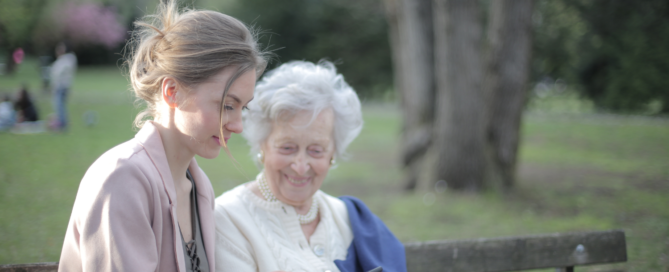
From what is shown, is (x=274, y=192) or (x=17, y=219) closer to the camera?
(x=274, y=192)

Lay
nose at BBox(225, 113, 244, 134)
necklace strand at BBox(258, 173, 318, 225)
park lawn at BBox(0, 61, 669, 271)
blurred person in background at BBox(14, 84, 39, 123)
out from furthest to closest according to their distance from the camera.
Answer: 1. blurred person in background at BBox(14, 84, 39, 123)
2. park lawn at BBox(0, 61, 669, 271)
3. necklace strand at BBox(258, 173, 318, 225)
4. nose at BBox(225, 113, 244, 134)

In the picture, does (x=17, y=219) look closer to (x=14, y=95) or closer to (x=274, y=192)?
(x=274, y=192)

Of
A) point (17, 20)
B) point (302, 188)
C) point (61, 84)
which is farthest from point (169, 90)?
point (61, 84)

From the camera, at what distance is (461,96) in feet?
22.0

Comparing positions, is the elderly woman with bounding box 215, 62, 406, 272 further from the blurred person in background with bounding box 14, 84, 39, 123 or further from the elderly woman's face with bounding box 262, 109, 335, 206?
the blurred person in background with bounding box 14, 84, 39, 123

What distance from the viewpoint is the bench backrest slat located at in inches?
99.5

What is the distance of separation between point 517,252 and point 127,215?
6.62 feet

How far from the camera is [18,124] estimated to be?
32.7 feet

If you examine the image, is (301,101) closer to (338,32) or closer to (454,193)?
(454,193)

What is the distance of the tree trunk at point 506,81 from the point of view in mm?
Answer: 6836

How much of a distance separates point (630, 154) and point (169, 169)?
10358 mm

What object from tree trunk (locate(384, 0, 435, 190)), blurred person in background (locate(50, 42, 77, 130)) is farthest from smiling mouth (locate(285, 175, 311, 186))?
blurred person in background (locate(50, 42, 77, 130))

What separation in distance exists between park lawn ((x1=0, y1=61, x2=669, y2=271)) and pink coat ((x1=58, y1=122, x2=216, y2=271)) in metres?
0.42

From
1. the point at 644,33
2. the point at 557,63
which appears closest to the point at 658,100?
the point at 644,33
